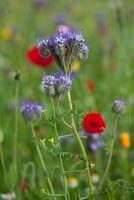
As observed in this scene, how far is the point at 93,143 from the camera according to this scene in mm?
3408

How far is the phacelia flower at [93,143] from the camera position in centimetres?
334

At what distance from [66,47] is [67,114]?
0.87 feet

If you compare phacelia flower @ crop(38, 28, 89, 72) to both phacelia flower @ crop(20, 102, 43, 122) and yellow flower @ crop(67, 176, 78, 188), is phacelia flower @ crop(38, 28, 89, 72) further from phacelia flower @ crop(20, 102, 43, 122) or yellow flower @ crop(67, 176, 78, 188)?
yellow flower @ crop(67, 176, 78, 188)

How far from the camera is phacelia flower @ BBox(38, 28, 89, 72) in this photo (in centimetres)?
205

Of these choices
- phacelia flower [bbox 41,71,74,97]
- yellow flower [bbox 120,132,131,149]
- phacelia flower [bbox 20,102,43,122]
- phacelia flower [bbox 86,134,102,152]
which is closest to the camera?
phacelia flower [bbox 41,71,74,97]

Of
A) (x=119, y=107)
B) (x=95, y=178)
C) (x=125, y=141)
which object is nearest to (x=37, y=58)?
(x=125, y=141)

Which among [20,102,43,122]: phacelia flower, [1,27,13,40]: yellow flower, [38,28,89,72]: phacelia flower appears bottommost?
[20,102,43,122]: phacelia flower

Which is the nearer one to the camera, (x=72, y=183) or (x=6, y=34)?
(x=72, y=183)

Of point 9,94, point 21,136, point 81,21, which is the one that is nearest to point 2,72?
point 9,94

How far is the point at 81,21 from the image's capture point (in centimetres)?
773

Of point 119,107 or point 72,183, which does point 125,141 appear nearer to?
point 72,183

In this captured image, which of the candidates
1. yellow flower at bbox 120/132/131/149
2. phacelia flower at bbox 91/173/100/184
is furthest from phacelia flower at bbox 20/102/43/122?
yellow flower at bbox 120/132/131/149

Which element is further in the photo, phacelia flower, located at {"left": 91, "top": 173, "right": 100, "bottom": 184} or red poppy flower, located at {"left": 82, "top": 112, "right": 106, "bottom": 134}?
phacelia flower, located at {"left": 91, "top": 173, "right": 100, "bottom": 184}

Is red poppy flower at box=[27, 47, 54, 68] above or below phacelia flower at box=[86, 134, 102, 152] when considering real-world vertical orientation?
above
